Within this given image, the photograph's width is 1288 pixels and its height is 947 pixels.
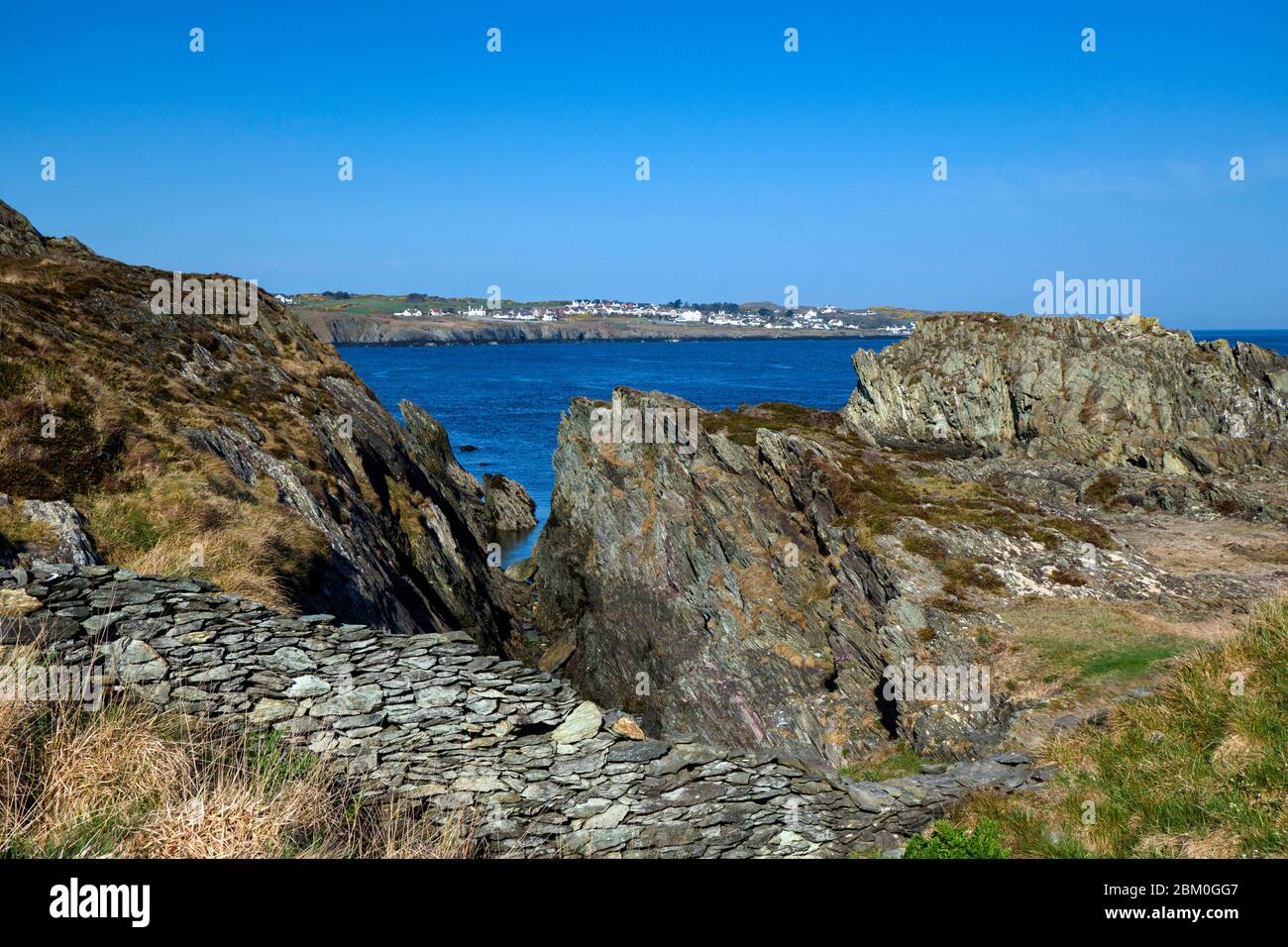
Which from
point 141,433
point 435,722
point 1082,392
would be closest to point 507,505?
point 141,433

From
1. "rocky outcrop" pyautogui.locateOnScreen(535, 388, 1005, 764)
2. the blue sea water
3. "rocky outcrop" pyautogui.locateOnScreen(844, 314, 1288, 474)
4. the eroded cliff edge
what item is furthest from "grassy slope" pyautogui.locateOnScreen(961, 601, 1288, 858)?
"rocky outcrop" pyautogui.locateOnScreen(844, 314, 1288, 474)

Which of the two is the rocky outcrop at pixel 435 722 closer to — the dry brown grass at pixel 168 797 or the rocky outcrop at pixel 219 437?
the dry brown grass at pixel 168 797

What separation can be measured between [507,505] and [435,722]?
60207 millimetres

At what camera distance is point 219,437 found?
2488cm

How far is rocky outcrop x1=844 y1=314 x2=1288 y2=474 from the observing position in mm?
65500

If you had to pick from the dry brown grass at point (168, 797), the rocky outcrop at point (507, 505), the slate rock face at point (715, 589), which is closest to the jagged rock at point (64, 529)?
the dry brown grass at point (168, 797)

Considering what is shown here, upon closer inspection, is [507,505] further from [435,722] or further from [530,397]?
[530,397]

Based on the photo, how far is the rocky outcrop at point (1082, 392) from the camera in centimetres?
6550

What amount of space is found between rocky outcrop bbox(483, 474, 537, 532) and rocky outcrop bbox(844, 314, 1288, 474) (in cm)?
2875

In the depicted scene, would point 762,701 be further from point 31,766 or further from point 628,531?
point 31,766

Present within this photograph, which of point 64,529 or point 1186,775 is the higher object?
point 64,529

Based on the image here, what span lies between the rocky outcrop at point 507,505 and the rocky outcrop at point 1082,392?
1132 inches
